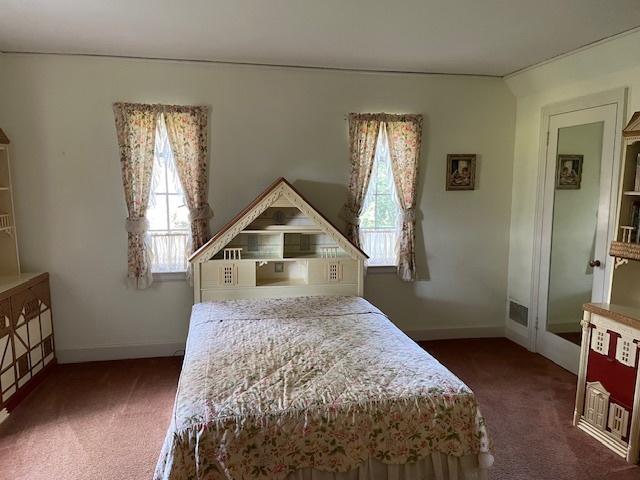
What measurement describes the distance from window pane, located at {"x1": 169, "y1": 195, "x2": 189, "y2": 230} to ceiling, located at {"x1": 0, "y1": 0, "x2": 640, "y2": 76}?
114 cm

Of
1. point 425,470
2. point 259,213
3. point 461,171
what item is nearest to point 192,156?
point 259,213

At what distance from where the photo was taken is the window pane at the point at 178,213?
3803 millimetres

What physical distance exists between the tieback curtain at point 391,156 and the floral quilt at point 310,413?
1.76 meters

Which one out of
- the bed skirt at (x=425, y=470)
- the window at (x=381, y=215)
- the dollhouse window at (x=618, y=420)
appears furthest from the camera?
the window at (x=381, y=215)

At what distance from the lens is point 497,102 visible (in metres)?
4.18

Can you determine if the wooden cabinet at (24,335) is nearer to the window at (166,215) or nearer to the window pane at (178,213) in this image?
the window at (166,215)

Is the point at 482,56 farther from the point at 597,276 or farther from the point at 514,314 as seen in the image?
the point at 514,314

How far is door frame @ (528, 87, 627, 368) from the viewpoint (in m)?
3.12

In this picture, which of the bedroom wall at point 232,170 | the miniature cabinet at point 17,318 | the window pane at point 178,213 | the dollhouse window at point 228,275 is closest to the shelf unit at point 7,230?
the miniature cabinet at point 17,318

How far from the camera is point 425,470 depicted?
198 centimetres

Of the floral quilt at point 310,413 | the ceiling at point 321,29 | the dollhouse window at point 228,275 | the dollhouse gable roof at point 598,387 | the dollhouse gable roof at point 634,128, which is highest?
the ceiling at point 321,29

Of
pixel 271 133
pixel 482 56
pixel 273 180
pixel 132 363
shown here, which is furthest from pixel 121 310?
pixel 482 56

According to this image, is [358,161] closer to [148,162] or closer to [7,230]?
[148,162]

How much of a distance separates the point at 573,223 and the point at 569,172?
0.41 metres
